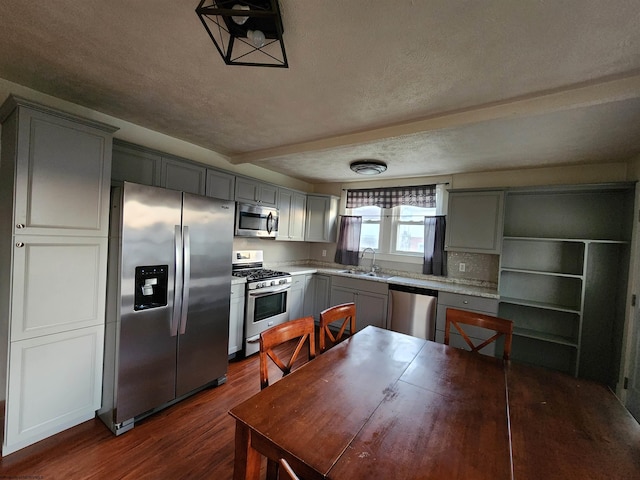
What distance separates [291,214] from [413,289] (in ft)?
6.70

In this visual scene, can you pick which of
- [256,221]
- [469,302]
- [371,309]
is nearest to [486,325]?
[469,302]

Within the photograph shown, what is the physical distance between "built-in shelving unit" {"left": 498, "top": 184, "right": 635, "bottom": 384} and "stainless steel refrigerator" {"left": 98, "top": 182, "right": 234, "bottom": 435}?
317 centimetres

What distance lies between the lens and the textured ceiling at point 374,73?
1.18 meters

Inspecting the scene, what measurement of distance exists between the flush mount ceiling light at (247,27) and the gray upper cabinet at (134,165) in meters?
1.47

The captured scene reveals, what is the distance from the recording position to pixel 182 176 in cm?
272

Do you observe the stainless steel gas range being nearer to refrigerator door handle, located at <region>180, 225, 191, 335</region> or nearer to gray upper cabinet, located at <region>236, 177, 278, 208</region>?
gray upper cabinet, located at <region>236, 177, 278, 208</region>

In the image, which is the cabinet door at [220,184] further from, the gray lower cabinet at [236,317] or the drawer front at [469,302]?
the drawer front at [469,302]

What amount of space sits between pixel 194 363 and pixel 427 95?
273cm

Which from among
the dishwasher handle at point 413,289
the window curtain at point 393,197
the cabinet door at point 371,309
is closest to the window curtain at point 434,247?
the window curtain at point 393,197

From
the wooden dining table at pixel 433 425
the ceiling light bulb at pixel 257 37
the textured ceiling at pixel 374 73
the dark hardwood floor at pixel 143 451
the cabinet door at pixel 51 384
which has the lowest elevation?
the dark hardwood floor at pixel 143 451

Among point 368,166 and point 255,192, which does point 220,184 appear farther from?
point 368,166

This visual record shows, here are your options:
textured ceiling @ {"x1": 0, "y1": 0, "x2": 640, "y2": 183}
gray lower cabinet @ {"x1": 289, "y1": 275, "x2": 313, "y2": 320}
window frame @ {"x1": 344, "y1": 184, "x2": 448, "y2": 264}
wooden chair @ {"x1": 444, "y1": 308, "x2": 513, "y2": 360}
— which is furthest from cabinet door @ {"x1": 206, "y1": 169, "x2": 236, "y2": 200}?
wooden chair @ {"x1": 444, "y1": 308, "x2": 513, "y2": 360}

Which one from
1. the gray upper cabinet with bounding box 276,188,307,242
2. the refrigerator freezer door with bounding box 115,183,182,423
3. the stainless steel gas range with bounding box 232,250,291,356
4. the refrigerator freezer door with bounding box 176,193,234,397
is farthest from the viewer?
the gray upper cabinet with bounding box 276,188,307,242

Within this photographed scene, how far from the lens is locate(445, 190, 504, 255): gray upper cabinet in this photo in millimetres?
3043
